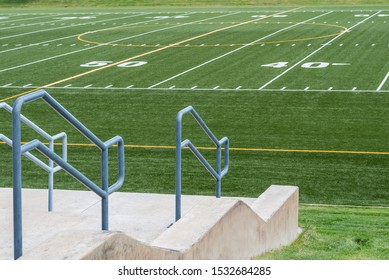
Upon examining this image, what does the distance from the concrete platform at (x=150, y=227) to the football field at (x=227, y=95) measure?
426 cm

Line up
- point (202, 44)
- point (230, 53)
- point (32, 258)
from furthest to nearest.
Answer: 1. point (202, 44)
2. point (230, 53)
3. point (32, 258)

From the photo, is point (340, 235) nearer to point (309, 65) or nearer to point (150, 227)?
point (150, 227)

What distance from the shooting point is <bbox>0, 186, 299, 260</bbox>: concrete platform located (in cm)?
628

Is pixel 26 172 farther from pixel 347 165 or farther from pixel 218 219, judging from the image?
pixel 218 219

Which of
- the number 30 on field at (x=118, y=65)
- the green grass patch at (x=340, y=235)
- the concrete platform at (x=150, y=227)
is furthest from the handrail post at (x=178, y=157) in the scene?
the number 30 on field at (x=118, y=65)

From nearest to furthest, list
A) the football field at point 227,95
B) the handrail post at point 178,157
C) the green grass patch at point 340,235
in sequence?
the handrail post at point 178,157, the green grass patch at point 340,235, the football field at point 227,95

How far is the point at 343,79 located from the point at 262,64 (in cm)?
418

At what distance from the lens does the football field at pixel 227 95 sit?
53.1ft

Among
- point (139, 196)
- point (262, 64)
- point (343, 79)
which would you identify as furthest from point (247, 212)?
point (262, 64)

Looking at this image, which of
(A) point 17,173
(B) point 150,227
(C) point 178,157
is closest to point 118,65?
(C) point 178,157

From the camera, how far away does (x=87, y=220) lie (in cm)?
914

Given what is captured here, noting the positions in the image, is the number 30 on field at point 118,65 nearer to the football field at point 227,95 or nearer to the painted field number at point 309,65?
the football field at point 227,95

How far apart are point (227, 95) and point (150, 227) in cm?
1628

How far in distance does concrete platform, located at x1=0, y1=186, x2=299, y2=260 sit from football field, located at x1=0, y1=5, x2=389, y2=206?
14.0ft
